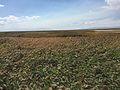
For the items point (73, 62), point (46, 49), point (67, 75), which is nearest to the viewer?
point (67, 75)

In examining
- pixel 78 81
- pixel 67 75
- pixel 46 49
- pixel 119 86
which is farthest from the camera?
pixel 46 49

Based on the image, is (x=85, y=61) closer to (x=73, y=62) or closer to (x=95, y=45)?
(x=73, y=62)

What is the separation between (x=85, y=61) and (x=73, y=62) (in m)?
0.70

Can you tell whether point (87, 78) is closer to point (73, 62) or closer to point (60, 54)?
point (73, 62)

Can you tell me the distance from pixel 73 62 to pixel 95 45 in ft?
17.3

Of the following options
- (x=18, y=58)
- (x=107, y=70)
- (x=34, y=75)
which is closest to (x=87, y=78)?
(x=107, y=70)

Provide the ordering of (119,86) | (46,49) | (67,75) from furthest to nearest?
Answer: (46,49)
(67,75)
(119,86)

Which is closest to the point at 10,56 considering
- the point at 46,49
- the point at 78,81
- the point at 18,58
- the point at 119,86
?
the point at 18,58

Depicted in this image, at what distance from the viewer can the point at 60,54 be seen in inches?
639

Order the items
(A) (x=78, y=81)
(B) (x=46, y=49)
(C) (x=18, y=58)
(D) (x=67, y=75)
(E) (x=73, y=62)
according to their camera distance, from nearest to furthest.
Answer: (A) (x=78, y=81)
(D) (x=67, y=75)
(E) (x=73, y=62)
(C) (x=18, y=58)
(B) (x=46, y=49)

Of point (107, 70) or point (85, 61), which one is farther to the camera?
point (85, 61)

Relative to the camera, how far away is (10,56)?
1661 cm

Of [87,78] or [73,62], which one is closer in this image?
[87,78]

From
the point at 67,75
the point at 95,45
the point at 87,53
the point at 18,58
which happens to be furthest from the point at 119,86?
the point at 95,45
